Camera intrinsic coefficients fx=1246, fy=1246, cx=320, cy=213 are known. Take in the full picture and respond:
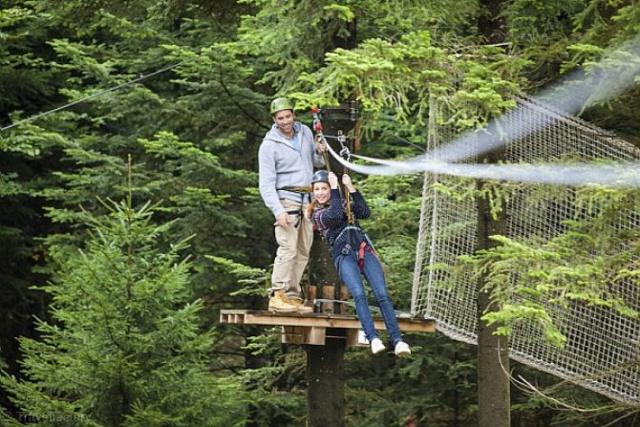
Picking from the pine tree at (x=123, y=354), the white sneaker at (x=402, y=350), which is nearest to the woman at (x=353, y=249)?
the white sneaker at (x=402, y=350)

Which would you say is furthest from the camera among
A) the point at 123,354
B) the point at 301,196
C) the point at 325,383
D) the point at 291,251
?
the point at 123,354

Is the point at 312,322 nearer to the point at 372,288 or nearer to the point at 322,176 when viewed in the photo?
the point at 372,288

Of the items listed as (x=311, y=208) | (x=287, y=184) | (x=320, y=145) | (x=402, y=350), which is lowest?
(x=402, y=350)

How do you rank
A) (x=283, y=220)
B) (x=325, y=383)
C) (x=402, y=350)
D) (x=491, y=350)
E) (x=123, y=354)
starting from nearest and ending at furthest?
(x=402, y=350) < (x=283, y=220) < (x=491, y=350) < (x=325, y=383) < (x=123, y=354)

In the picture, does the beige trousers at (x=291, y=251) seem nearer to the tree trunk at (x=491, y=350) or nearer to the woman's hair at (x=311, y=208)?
the woman's hair at (x=311, y=208)

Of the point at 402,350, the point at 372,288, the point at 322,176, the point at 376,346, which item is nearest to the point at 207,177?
the point at 322,176

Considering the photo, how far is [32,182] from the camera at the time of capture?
15367 mm

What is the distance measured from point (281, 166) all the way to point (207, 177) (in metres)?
5.55

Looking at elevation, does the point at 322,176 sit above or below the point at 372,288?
above

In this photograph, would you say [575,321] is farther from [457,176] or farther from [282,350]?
[282,350]

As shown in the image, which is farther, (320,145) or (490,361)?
(490,361)

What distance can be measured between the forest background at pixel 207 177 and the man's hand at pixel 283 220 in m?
0.92

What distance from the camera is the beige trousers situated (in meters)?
8.80

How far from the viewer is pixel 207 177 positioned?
46.4 feet
